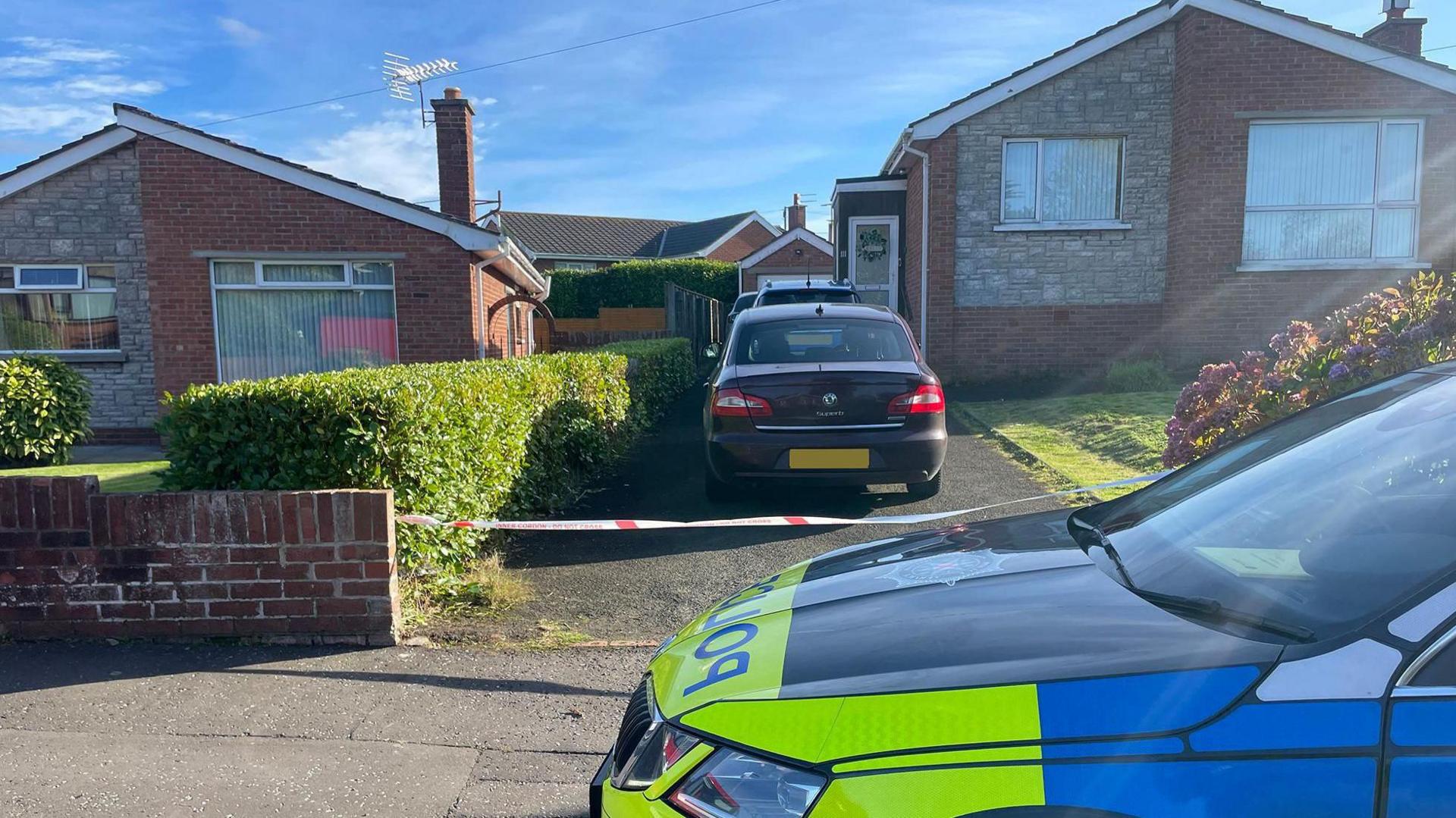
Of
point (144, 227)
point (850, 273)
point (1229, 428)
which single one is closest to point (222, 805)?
point (1229, 428)

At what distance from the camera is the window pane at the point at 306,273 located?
12.0 meters

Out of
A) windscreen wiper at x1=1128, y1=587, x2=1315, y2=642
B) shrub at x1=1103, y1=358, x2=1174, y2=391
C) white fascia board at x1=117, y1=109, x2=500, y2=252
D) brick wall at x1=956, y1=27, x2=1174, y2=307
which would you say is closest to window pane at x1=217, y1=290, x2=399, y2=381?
white fascia board at x1=117, y1=109, x2=500, y2=252

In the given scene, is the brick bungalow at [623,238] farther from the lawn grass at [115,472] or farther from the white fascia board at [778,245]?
the lawn grass at [115,472]

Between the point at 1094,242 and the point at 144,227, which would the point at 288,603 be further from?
the point at 1094,242

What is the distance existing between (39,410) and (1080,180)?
13.8m

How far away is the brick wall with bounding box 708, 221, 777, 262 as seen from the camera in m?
43.6

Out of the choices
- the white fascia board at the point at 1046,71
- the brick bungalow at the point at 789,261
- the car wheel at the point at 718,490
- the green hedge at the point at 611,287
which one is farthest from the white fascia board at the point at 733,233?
the car wheel at the point at 718,490

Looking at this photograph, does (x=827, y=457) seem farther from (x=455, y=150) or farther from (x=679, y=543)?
(x=455, y=150)

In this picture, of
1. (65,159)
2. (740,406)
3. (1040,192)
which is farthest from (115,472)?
(1040,192)

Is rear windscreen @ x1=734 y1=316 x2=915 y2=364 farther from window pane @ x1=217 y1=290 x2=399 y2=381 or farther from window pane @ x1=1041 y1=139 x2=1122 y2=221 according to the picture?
window pane @ x1=1041 y1=139 x2=1122 y2=221

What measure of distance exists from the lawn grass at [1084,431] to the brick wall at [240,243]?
23.4 ft

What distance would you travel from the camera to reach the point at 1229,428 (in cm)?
476

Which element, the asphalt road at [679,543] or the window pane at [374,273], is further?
the window pane at [374,273]

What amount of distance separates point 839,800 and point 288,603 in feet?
10.5
